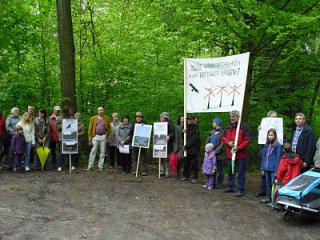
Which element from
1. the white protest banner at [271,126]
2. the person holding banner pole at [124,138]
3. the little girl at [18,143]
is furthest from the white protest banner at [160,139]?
the little girl at [18,143]

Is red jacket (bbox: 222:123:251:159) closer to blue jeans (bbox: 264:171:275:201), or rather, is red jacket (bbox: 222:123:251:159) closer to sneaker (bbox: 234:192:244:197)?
blue jeans (bbox: 264:171:275:201)

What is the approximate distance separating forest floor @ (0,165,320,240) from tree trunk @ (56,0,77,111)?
3209 millimetres

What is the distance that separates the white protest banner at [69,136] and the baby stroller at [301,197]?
6.44m

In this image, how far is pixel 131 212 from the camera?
7406 millimetres

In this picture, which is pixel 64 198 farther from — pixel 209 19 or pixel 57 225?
pixel 209 19

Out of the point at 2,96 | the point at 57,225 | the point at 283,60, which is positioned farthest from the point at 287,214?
the point at 2,96

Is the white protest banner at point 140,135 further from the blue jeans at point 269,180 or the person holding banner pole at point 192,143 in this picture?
the blue jeans at point 269,180

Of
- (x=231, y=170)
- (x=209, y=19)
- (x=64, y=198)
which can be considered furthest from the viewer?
(x=209, y=19)

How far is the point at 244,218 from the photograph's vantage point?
7301 mm

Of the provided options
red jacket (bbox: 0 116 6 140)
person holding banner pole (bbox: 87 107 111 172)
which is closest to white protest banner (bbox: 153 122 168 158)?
person holding banner pole (bbox: 87 107 111 172)

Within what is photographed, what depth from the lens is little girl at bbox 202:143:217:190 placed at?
9562mm

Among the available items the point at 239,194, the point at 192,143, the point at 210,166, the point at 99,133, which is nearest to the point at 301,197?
the point at 239,194

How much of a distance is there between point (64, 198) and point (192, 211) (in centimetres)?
284

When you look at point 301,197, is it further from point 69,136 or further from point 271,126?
point 69,136
